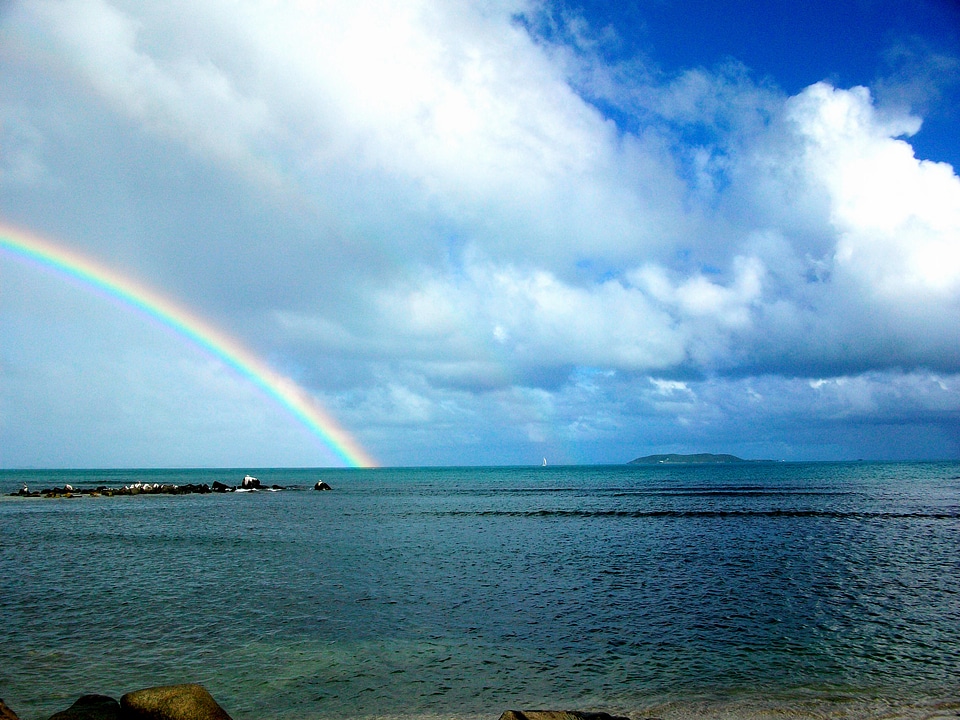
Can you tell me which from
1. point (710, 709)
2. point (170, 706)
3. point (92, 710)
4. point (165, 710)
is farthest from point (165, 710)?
point (710, 709)

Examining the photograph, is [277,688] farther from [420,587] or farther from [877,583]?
[877,583]

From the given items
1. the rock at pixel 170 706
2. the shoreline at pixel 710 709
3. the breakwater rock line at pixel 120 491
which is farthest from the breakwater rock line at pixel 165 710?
the breakwater rock line at pixel 120 491

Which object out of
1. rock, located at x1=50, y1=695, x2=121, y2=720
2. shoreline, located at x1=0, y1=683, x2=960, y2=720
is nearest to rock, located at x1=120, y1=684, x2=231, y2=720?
rock, located at x1=50, y1=695, x2=121, y2=720

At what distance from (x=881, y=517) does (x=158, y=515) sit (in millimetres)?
74142

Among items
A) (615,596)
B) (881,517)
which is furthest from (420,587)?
(881,517)

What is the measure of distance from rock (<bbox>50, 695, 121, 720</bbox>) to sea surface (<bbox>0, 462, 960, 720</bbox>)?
2105 millimetres

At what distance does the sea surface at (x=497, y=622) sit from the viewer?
15195 millimetres

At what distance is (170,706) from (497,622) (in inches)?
485

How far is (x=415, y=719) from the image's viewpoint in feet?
45.0

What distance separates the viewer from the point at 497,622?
21844 millimetres

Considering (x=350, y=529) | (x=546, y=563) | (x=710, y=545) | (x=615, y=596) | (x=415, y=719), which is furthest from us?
(x=350, y=529)

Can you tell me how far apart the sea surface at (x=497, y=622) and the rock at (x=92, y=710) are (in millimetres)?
2105

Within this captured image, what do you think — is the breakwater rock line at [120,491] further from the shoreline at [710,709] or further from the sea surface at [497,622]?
the shoreline at [710,709]

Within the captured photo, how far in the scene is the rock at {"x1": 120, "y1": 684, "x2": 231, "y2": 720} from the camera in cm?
1173
